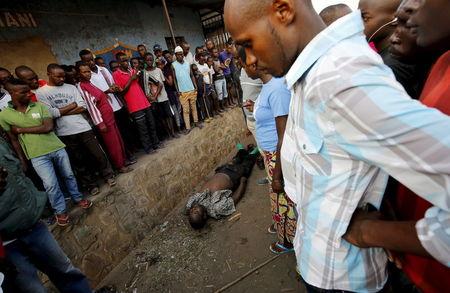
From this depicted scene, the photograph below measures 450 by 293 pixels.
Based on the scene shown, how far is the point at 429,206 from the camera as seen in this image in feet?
2.47

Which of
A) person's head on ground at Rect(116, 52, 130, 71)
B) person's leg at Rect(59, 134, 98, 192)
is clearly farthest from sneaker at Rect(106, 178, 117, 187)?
person's head on ground at Rect(116, 52, 130, 71)

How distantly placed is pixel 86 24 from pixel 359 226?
8.53 meters

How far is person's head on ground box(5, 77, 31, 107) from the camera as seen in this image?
2912 mm

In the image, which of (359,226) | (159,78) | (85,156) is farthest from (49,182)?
(359,226)

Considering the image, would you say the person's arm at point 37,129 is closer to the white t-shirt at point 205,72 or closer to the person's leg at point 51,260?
the person's leg at point 51,260

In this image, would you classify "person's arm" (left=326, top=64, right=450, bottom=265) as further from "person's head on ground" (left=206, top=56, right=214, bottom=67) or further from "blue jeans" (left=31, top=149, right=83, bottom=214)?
"person's head on ground" (left=206, top=56, right=214, bottom=67)

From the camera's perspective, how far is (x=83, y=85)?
4109 millimetres

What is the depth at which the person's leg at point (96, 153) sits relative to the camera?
13.0 feet

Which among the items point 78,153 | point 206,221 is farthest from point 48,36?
point 206,221

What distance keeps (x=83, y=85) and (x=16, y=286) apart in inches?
118

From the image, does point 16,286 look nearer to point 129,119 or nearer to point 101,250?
point 101,250

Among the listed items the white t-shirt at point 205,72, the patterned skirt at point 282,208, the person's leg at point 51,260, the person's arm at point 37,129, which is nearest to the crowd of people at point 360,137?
the person's leg at point 51,260

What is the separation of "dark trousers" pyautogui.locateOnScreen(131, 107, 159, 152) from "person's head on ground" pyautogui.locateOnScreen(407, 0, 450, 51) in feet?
16.2

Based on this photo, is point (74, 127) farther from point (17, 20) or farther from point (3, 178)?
point (17, 20)
